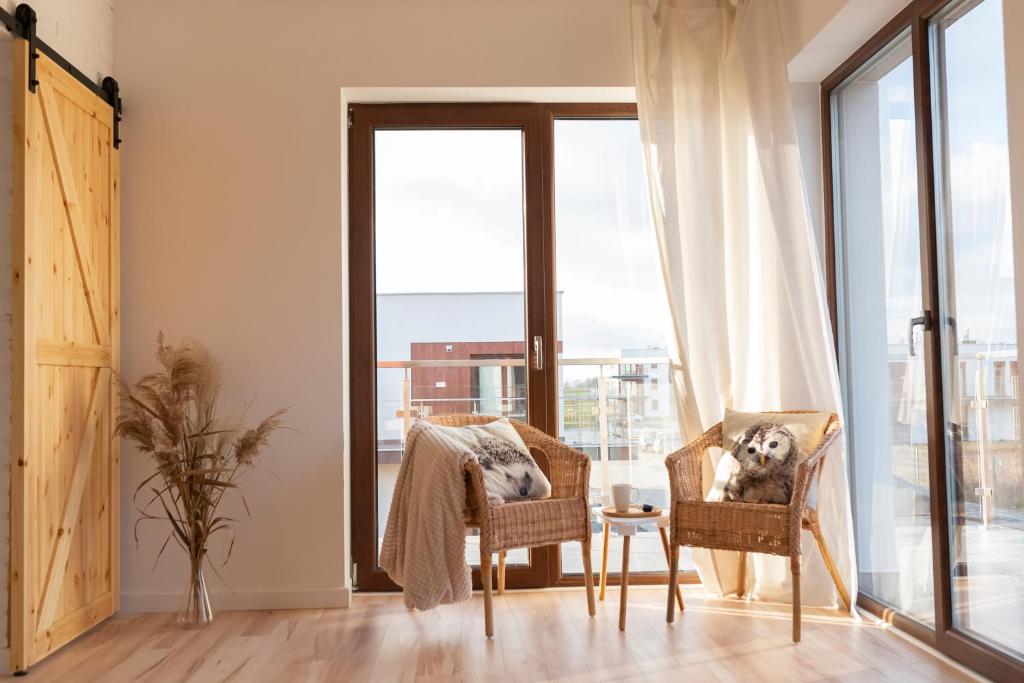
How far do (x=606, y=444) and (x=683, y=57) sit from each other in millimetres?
1777

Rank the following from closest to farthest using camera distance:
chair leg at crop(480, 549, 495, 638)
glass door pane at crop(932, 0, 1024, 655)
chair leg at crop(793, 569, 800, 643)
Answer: glass door pane at crop(932, 0, 1024, 655) < chair leg at crop(793, 569, 800, 643) < chair leg at crop(480, 549, 495, 638)

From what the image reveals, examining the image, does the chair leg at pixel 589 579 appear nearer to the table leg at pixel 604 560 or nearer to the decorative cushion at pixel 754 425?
the table leg at pixel 604 560

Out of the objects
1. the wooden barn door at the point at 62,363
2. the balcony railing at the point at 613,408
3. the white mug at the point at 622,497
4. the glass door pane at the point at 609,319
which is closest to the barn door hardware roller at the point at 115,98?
the wooden barn door at the point at 62,363

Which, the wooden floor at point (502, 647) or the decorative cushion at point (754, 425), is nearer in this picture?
the wooden floor at point (502, 647)

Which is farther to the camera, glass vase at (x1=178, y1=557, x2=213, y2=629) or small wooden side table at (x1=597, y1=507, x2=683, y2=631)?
glass vase at (x1=178, y1=557, x2=213, y2=629)

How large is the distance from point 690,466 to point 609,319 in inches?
34.7

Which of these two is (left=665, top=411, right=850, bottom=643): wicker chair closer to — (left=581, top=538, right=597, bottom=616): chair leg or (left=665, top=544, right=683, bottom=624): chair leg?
(left=665, top=544, right=683, bottom=624): chair leg

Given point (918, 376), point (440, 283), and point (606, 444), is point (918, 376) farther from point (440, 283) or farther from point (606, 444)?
point (440, 283)

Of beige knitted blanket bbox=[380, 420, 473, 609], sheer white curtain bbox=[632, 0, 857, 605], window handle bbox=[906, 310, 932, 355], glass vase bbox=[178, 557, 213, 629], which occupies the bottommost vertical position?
glass vase bbox=[178, 557, 213, 629]

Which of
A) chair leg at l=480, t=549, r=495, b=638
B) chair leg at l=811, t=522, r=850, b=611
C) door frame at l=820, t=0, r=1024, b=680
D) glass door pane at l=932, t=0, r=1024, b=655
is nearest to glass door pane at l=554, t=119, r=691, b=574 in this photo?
chair leg at l=811, t=522, r=850, b=611

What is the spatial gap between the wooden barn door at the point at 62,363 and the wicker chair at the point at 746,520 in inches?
88.1

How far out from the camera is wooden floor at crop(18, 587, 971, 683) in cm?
283

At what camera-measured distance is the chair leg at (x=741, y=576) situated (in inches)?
147

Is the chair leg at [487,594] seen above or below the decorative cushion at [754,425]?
below
